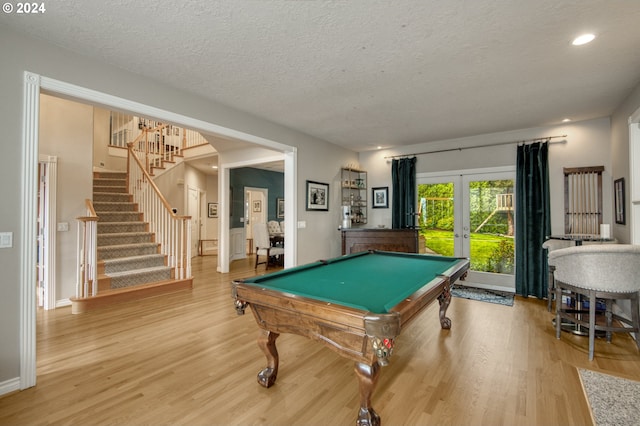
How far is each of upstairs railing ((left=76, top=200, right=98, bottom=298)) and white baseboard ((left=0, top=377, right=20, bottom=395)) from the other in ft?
6.63

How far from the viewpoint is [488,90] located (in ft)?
10.3

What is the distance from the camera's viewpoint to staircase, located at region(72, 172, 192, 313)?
4.19 m

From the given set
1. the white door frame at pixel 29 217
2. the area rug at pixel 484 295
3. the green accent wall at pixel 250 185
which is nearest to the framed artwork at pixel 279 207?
the green accent wall at pixel 250 185

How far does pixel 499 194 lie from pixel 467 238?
885 mm

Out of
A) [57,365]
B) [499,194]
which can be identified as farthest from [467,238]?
[57,365]

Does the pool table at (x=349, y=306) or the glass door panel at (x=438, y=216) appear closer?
the pool table at (x=349, y=306)

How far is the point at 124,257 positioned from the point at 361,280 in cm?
449


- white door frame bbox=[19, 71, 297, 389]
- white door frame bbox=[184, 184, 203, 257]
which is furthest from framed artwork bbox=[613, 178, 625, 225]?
white door frame bbox=[184, 184, 203, 257]

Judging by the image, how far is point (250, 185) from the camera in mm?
8234

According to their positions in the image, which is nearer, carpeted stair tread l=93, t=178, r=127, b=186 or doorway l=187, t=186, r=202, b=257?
carpeted stair tread l=93, t=178, r=127, b=186

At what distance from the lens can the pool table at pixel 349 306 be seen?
1456mm

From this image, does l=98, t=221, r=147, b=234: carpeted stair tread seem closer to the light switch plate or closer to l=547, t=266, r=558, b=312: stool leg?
the light switch plate

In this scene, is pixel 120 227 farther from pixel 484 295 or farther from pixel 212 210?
pixel 484 295

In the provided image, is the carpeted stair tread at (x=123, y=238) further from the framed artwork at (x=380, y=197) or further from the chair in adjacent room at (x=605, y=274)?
the chair in adjacent room at (x=605, y=274)
